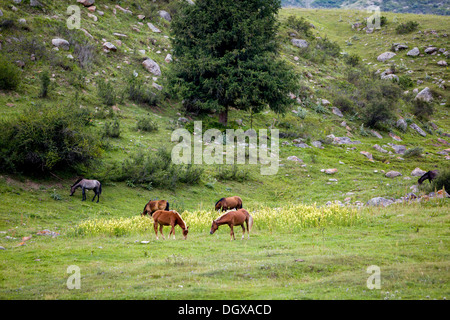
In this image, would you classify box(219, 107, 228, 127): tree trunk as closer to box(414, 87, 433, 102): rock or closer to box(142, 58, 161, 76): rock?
box(142, 58, 161, 76): rock

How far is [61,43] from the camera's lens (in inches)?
1268

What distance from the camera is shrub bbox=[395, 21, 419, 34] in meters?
68.9

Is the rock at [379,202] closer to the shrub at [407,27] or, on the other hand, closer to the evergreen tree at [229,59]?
the evergreen tree at [229,59]

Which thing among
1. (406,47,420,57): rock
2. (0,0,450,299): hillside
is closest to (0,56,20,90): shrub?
(0,0,450,299): hillside

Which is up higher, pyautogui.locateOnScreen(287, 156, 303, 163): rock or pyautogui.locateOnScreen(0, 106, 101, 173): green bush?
pyautogui.locateOnScreen(287, 156, 303, 163): rock

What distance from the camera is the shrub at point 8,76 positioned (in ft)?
81.6

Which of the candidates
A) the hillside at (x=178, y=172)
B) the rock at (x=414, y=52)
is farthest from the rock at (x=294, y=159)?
the rock at (x=414, y=52)

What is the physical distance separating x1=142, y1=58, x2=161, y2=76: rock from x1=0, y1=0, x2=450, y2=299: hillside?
175 mm

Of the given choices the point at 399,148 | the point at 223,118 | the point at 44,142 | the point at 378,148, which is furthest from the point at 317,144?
the point at 44,142

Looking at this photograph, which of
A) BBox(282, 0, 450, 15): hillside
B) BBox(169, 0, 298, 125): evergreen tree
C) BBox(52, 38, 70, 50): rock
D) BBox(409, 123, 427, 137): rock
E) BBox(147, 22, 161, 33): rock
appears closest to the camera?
BBox(169, 0, 298, 125): evergreen tree

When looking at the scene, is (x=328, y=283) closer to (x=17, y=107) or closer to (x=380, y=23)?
(x=17, y=107)

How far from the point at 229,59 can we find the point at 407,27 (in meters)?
54.0

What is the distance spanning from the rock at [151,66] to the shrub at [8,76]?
13.2 m

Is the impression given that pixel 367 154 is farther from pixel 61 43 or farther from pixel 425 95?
pixel 61 43
